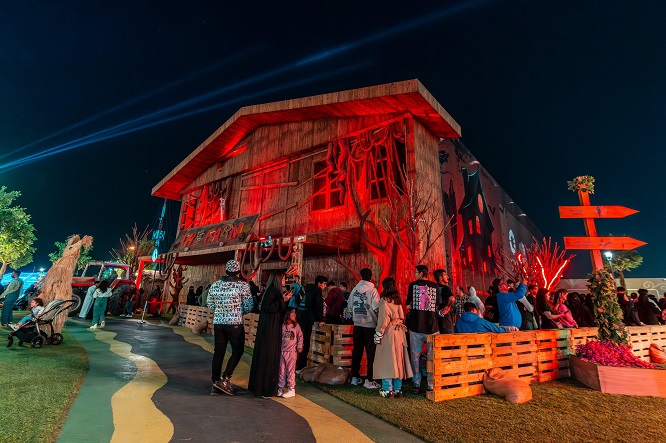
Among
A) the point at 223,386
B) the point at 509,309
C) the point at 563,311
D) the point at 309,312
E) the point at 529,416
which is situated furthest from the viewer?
the point at 563,311

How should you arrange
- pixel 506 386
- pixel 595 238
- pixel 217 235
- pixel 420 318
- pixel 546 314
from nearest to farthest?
1. pixel 506 386
2. pixel 420 318
3. pixel 546 314
4. pixel 217 235
5. pixel 595 238

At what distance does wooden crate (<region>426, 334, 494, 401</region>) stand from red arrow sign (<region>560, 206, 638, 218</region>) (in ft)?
49.2

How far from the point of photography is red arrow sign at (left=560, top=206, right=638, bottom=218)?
1558 centimetres

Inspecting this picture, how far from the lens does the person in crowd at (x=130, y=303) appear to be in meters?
16.8

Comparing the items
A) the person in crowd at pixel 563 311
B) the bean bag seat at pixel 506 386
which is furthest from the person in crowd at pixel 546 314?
the bean bag seat at pixel 506 386

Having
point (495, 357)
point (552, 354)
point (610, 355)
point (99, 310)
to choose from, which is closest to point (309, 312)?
point (495, 357)

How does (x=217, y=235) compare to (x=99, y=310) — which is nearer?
(x=99, y=310)

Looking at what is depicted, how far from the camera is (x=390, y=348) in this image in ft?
16.0

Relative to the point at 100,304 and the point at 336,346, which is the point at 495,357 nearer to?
the point at 336,346

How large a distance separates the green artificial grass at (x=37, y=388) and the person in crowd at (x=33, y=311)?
51cm

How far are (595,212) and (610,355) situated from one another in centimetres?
1366

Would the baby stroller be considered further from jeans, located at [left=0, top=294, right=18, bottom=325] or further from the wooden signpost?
the wooden signpost

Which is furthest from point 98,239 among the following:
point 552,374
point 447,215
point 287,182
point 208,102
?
point 552,374

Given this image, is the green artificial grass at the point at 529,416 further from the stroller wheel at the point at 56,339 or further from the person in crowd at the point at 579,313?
the stroller wheel at the point at 56,339
